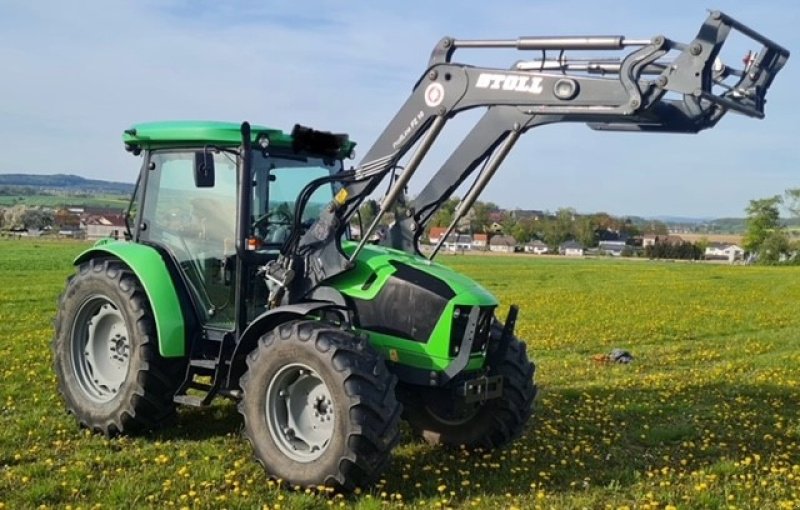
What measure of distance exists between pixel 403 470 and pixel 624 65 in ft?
11.8

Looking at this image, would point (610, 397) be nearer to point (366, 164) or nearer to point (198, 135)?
point (366, 164)

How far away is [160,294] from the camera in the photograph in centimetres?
738

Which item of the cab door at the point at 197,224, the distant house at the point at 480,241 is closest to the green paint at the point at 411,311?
the cab door at the point at 197,224

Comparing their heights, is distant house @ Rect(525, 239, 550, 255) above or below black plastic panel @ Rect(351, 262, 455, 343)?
below

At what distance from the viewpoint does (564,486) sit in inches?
260

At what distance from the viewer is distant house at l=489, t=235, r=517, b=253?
12294cm

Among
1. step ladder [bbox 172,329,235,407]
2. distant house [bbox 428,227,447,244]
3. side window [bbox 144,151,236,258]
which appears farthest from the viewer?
distant house [bbox 428,227,447,244]

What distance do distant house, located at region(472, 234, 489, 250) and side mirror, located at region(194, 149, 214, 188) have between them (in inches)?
4118

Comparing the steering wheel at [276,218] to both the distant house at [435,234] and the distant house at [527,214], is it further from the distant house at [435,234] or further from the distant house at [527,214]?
the distant house at [527,214]

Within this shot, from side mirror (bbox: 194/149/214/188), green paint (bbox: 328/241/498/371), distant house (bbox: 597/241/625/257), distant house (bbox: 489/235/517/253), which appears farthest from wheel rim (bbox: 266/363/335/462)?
distant house (bbox: 597/241/625/257)

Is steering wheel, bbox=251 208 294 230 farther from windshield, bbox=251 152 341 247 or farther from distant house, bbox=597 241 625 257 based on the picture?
distant house, bbox=597 241 625 257

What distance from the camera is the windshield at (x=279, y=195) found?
7.34 meters

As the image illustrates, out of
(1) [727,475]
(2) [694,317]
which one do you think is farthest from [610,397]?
(2) [694,317]

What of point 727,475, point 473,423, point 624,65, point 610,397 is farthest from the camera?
point 610,397
